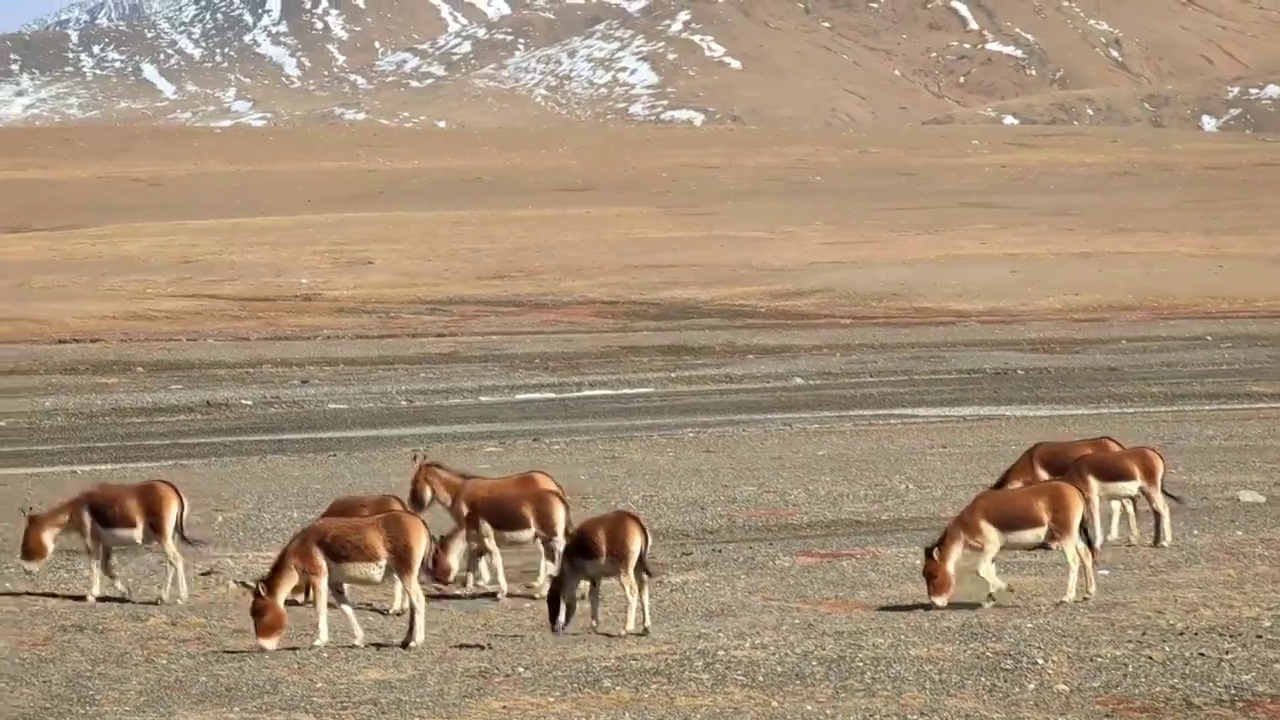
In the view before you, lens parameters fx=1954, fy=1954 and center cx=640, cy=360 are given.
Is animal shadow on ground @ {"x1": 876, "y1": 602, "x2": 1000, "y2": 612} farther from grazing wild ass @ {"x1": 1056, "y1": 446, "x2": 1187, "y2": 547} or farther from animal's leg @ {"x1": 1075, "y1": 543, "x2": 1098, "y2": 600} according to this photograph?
grazing wild ass @ {"x1": 1056, "y1": 446, "x2": 1187, "y2": 547}

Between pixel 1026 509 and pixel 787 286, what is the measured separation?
950 inches

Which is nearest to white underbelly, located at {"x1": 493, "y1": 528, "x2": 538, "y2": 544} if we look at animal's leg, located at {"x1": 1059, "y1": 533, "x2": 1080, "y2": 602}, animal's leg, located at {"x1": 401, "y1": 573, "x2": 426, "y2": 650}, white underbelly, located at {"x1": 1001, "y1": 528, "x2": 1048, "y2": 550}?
animal's leg, located at {"x1": 401, "y1": 573, "x2": 426, "y2": 650}

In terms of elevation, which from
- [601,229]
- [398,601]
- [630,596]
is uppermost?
[630,596]

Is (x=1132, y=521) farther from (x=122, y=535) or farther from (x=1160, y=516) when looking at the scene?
(x=122, y=535)

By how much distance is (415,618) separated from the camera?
29.6 feet

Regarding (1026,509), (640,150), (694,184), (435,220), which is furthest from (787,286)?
(640,150)

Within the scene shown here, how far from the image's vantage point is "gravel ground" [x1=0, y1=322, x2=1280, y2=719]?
8195 millimetres

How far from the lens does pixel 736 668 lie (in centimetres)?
870

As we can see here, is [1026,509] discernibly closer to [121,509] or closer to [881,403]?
Result: [121,509]

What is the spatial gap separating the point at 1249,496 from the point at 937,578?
5465mm

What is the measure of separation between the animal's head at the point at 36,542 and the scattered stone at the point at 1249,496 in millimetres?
8560

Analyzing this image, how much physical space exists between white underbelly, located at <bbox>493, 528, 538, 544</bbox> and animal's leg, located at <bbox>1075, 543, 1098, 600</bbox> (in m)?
2.80

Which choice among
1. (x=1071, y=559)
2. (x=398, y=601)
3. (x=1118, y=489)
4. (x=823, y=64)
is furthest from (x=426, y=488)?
(x=823, y=64)

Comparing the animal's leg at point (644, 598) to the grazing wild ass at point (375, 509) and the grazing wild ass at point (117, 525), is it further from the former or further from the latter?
the grazing wild ass at point (117, 525)
